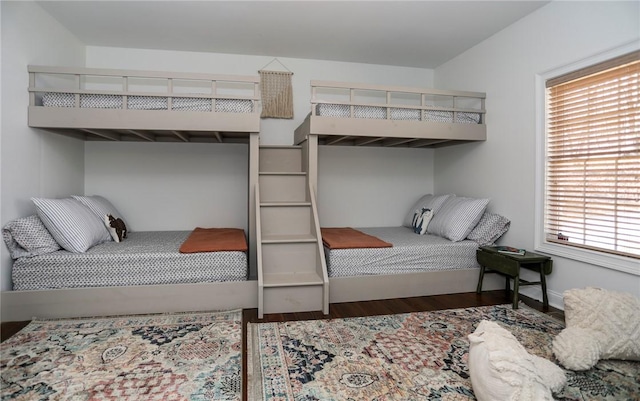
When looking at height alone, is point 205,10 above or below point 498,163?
above

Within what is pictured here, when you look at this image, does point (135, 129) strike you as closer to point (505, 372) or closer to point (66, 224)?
point (66, 224)

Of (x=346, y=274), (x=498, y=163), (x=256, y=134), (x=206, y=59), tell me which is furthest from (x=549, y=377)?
(x=206, y=59)

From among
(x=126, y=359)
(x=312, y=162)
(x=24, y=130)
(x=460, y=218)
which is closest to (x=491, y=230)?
(x=460, y=218)

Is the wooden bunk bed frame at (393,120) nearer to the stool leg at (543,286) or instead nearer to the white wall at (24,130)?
the stool leg at (543,286)

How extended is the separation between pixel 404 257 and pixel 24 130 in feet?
10.6

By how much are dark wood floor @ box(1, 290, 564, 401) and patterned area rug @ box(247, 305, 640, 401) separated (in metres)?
0.12

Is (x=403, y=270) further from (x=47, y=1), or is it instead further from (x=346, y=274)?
(x=47, y=1)

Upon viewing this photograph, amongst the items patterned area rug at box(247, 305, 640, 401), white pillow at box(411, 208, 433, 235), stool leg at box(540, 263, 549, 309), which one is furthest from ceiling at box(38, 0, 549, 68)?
patterned area rug at box(247, 305, 640, 401)

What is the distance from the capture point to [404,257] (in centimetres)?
319

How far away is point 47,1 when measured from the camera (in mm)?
2971

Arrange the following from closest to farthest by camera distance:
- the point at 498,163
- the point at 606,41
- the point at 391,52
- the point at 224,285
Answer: the point at 606,41
the point at 224,285
the point at 498,163
the point at 391,52

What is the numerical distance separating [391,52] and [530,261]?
267 centimetres

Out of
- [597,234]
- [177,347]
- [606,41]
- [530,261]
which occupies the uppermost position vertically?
[606,41]

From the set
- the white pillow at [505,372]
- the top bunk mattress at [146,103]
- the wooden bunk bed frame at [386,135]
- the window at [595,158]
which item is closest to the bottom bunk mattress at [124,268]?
the wooden bunk bed frame at [386,135]
